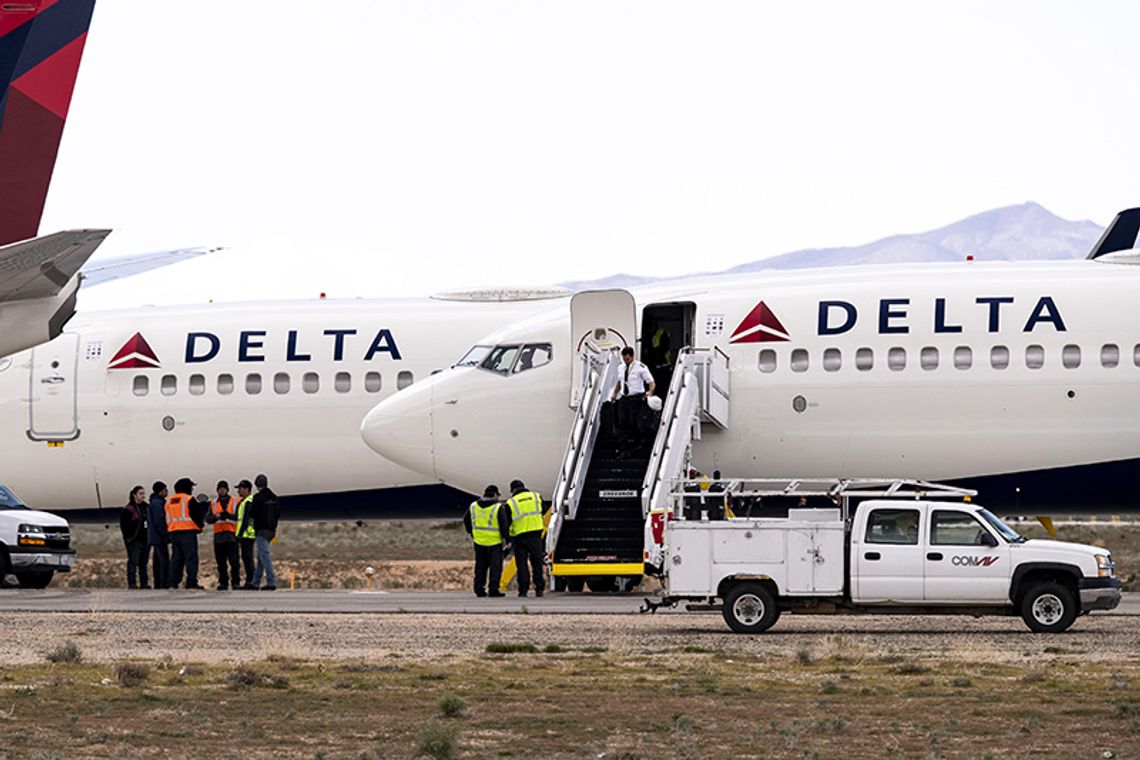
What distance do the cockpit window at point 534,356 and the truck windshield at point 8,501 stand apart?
924cm

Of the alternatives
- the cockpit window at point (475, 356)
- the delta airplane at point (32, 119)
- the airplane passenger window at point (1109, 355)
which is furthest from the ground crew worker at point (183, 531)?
the airplane passenger window at point (1109, 355)

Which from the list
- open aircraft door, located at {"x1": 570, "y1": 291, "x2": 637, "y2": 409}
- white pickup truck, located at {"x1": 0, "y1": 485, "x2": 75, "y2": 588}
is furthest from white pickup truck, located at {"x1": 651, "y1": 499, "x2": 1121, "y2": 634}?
white pickup truck, located at {"x1": 0, "y1": 485, "x2": 75, "y2": 588}

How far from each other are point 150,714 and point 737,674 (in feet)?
18.7

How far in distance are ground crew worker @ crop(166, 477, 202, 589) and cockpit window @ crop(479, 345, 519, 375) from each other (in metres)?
5.58

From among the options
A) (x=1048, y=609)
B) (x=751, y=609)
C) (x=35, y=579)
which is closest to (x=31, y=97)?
(x=751, y=609)

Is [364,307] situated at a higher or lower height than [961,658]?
higher

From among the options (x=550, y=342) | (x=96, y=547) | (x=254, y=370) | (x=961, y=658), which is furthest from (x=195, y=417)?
(x=96, y=547)

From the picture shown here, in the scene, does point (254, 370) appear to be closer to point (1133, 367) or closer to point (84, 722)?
point (1133, 367)

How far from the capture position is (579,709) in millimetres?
16141

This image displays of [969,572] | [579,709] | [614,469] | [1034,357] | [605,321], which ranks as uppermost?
[605,321]

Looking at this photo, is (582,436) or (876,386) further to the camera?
(876,386)

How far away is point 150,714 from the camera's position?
51.5 feet

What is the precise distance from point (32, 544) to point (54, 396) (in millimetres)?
4384

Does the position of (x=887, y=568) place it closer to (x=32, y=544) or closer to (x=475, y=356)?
(x=475, y=356)
